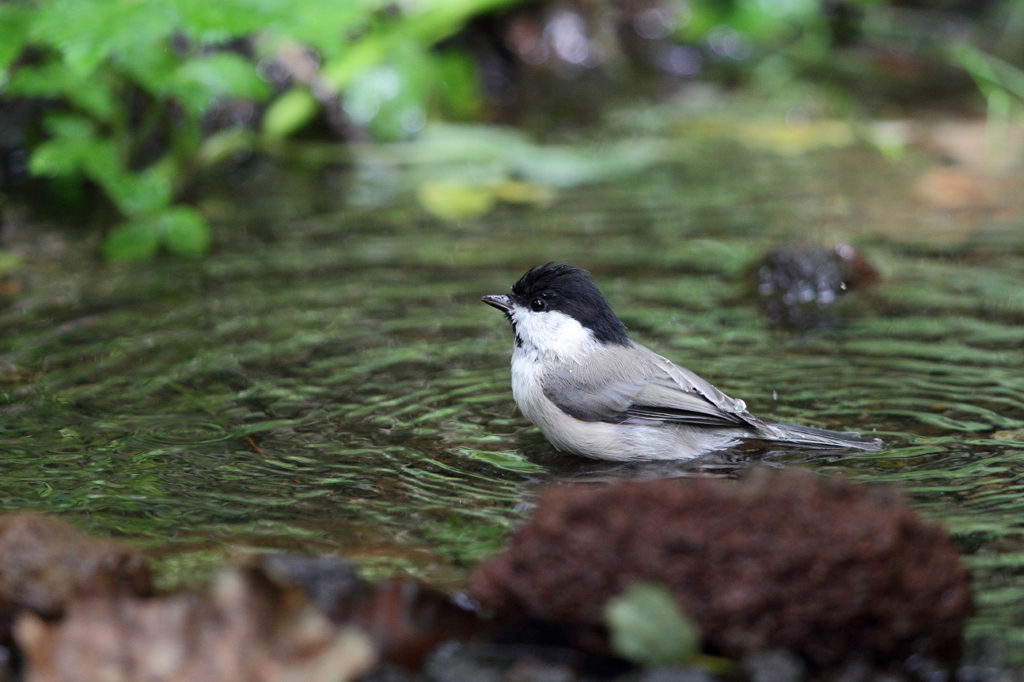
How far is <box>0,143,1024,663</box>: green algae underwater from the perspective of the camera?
3.71m

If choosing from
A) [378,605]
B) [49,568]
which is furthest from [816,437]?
[49,568]

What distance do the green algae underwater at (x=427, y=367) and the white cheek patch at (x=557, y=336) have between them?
15.2 inches

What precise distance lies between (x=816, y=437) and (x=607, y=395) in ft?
2.81

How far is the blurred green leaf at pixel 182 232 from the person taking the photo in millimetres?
6859

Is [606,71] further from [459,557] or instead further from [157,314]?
[459,557]

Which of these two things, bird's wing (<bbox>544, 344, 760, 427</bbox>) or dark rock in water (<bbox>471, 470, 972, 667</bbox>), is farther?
bird's wing (<bbox>544, 344, 760, 427</bbox>)

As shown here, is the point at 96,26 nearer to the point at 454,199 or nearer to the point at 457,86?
the point at 454,199

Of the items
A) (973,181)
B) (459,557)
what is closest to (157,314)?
(459,557)

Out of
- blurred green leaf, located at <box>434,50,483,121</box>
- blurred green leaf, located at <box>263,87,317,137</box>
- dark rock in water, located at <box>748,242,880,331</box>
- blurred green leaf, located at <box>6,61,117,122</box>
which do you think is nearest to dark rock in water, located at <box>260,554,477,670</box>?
dark rock in water, located at <box>748,242,880,331</box>

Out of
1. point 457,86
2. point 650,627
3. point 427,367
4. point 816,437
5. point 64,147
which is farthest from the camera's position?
point 457,86

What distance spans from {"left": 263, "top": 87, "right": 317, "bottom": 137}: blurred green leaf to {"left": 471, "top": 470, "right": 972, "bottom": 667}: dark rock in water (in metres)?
7.09

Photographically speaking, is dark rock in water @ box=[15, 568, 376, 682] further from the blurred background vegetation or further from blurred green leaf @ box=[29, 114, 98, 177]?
blurred green leaf @ box=[29, 114, 98, 177]

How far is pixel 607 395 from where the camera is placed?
15.0 feet

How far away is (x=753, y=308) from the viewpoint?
612 cm
